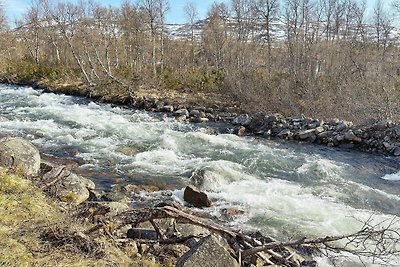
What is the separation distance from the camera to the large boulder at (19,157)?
7195mm

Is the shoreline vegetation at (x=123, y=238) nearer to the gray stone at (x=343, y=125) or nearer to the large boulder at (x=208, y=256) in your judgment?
the large boulder at (x=208, y=256)

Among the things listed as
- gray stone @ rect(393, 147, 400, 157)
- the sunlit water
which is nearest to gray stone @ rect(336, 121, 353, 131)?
the sunlit water

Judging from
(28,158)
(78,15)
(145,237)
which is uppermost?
(78,15)

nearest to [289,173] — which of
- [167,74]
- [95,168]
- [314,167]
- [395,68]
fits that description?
[314,167]

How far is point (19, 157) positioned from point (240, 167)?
5.77 metres

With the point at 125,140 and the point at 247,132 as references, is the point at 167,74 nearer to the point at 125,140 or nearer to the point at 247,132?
the point at 247,132

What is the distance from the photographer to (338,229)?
23.7ft

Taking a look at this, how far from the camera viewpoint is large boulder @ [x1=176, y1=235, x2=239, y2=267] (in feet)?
12.5

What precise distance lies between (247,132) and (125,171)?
7.47 meters

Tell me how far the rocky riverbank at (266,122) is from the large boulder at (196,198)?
8.03 m

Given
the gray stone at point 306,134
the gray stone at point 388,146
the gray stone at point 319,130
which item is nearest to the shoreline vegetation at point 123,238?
the gray stone at point 388,146

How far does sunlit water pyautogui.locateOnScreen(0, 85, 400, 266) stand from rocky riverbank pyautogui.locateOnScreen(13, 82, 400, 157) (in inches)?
33.2

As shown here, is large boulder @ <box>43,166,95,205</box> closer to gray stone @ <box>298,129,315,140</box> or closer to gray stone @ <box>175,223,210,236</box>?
gray stone @ <box>175,223,210,236</box>

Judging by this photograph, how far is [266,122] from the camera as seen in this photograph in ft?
54.7
